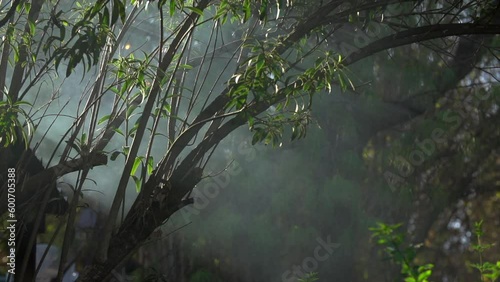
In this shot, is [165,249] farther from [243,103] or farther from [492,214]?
[243,103]

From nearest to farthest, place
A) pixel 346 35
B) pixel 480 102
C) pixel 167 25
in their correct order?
pixel 167 25, pixel 346 35, pixel 480 102

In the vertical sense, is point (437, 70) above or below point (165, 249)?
above

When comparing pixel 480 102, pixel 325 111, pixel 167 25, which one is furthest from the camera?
pixel 480 102

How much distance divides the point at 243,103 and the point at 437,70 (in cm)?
553

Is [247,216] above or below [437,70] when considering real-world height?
below

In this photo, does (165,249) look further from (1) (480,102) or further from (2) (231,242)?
(1) (480,102)

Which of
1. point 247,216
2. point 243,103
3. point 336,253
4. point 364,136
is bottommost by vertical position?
point 243,103

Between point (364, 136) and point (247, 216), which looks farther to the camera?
point (364, 136)

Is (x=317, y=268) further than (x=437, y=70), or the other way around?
(x=437, y=70)

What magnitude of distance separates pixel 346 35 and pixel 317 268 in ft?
7.53

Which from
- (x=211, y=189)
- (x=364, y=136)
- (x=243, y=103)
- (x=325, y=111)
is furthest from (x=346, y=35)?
(x=243, y=103)

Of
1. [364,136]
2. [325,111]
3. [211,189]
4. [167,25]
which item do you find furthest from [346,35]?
[167,25]

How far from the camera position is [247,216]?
7992 millimetres

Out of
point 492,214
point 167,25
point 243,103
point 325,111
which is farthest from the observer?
point 492,214
